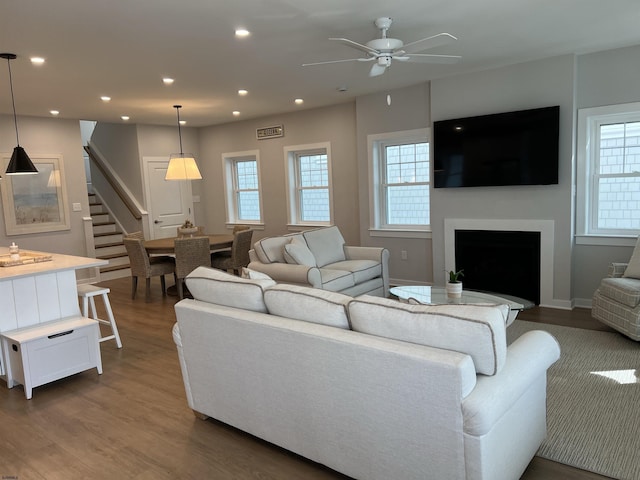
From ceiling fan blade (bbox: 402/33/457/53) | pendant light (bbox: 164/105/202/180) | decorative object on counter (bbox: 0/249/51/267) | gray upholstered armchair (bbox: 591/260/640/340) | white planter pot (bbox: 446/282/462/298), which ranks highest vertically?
ceiling fan blade (bbox: 402/33/457/53)

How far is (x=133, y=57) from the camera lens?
4148 millimetres

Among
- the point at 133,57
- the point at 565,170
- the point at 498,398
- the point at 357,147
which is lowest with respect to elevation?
the point at 498,398

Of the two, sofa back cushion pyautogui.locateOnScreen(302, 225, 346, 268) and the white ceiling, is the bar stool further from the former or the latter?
sofa back cushion pyautogui.locateOnScreen(302, 225, 346, 268)

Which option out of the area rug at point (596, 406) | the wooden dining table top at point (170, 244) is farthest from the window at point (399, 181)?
the area rug at point (596, 406)

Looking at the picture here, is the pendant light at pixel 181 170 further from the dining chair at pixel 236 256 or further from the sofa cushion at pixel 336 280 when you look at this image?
the sofa cushion at pixel 336 280

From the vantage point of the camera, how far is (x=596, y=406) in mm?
2865

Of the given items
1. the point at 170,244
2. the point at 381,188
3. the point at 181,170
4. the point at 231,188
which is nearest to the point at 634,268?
the point at 381,188

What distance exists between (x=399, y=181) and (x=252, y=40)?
10.6 ft

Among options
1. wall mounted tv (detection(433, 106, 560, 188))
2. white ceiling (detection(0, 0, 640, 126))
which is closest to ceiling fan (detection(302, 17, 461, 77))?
white ceiling (detection(0, 0, 640, 126))

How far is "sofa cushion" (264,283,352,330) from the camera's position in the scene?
2.21 metres

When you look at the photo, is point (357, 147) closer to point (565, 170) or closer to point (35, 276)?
point (565, 170)

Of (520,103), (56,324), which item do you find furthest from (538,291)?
(56,324)

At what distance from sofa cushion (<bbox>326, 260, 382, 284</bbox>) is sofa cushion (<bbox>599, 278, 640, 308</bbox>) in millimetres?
2253

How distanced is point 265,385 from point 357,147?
15.8 ft
